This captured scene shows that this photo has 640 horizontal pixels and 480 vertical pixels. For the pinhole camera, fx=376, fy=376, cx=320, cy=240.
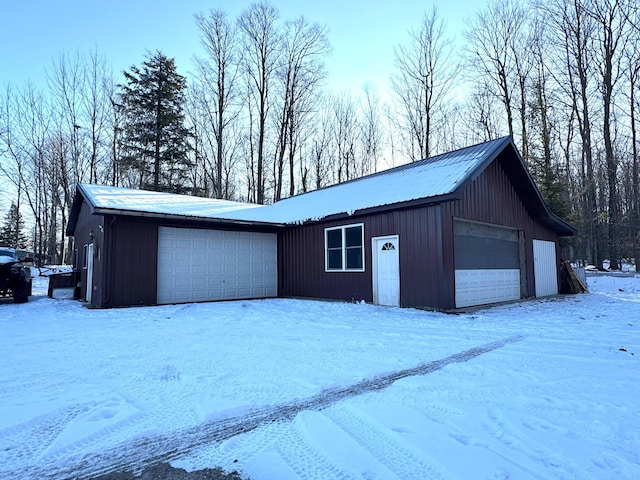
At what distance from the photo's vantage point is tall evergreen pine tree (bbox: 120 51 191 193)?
21562 millimetres

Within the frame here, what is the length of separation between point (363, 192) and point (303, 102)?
1479 centimetres

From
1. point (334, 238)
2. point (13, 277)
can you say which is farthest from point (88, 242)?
point (334, 238)

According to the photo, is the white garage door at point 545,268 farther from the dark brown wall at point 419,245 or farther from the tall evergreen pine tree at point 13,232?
the tall evergreen pine tree at point 13,232

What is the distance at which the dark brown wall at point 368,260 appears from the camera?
906 cm

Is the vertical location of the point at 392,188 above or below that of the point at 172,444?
above

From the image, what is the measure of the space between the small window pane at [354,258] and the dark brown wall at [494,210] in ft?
8.63

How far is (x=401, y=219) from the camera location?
9.73 meters

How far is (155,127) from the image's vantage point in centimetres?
2167

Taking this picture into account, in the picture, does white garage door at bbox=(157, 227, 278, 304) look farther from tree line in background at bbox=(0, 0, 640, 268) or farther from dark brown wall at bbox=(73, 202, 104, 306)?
tree line in background at bbox=(0, 0, 640, 268)

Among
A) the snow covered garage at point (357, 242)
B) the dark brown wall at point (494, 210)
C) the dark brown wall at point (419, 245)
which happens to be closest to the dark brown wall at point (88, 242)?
the snow covered garage at point (357, 242)

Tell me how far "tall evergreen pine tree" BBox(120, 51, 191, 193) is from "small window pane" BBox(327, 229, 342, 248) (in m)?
13.7

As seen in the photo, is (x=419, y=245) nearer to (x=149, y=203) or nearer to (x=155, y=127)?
(x=149, y=203)

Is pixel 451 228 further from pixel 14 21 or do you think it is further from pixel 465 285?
pixel 14 21

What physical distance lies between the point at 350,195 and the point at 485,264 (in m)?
4.73
